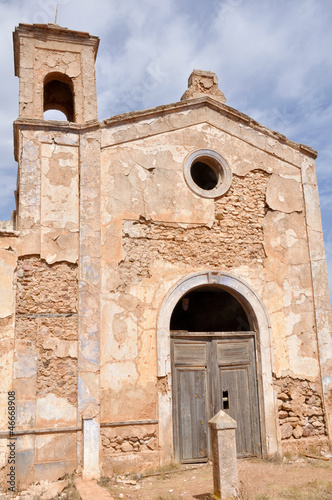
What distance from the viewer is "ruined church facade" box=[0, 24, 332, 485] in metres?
7.54

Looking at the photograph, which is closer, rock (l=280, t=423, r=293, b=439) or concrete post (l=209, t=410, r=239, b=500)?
concrete post (l=209, t=410, r=239, b=500)

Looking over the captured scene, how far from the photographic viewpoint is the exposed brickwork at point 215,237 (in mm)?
8430

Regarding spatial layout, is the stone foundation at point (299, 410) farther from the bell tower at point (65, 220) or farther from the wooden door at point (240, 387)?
the bell tower at point (65, 220)

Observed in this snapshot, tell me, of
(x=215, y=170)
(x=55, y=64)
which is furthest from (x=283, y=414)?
(x=55, y=64)

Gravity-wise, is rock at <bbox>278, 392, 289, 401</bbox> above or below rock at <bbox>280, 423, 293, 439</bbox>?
above

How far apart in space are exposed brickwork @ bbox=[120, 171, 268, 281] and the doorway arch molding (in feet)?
1.09

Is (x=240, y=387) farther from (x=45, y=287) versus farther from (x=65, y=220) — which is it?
(x=65, y=220)

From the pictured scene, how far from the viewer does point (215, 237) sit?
9.02 m

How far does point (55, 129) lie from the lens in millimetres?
8328

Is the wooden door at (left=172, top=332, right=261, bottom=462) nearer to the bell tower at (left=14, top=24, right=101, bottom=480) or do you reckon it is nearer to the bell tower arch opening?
the bell tower at (left=14, top=24, right=101, bottom=480)

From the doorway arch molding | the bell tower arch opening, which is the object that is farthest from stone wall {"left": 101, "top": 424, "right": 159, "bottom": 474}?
the bell tower arch opening

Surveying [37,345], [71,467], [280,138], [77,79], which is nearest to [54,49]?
[77,79]

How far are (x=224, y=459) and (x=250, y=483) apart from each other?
115cm

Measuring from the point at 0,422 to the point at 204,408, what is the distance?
3.24 m
